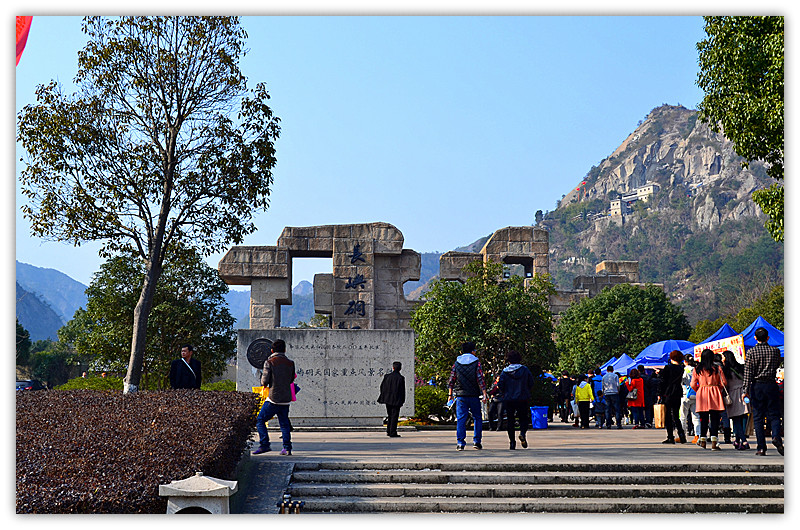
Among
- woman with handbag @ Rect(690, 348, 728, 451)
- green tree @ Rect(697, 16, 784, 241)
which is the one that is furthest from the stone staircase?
green tree @ Rect(697, 16, 784, 241)

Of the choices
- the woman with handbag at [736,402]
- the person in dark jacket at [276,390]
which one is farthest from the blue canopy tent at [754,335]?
the person in dark jacket at [276,390]

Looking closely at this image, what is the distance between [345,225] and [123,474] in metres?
20.3

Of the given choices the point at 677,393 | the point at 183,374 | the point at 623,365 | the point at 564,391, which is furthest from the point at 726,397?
the point at 623,365

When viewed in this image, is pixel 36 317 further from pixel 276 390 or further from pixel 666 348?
pixel 276 390

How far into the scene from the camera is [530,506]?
7.68 metres

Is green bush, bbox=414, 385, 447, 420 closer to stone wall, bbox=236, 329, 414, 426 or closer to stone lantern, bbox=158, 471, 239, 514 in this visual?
stone wall, bbox=236, 329, 414, 426

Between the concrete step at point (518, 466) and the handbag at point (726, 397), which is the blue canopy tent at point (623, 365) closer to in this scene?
the handbag at point (726, 397)

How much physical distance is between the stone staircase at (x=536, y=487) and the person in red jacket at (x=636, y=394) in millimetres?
8374

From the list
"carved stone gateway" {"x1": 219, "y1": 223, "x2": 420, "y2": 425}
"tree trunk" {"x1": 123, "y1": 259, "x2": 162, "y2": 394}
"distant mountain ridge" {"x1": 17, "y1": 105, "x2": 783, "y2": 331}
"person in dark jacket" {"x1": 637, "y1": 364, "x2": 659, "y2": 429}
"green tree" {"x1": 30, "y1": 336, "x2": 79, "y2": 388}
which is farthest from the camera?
"distant mountain ridge" {"x1": 17, "y1": 105, "x2": 783, "y2": 331}

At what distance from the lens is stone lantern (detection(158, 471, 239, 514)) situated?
638cm

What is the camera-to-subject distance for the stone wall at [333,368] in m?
15.6

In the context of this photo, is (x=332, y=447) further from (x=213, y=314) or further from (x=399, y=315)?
(x=213, y=314)

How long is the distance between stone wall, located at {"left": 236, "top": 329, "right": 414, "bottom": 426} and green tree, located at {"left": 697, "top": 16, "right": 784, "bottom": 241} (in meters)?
7.13

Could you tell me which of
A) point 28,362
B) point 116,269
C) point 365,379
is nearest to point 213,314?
point 116,269
